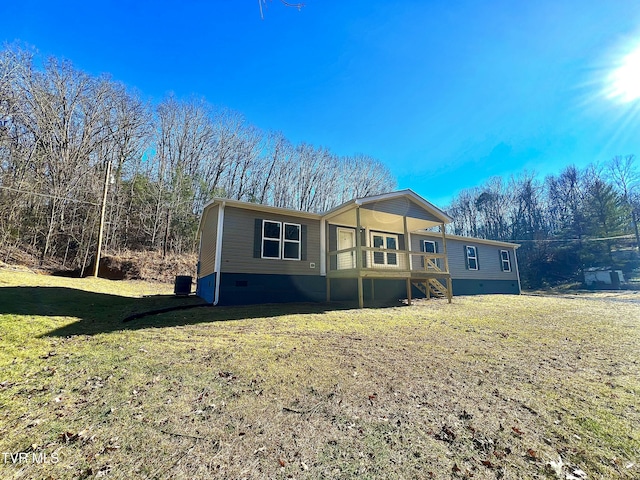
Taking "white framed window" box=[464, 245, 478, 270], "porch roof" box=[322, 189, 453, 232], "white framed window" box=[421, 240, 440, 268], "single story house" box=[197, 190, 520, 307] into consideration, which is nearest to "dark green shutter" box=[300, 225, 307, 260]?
"single story house" box=[197, 190, 520, 307]

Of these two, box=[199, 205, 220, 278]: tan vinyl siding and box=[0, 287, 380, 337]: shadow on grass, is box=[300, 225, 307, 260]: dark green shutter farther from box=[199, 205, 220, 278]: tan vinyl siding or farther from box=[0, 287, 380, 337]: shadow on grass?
box=[199, 205, 220, 278]: tan vinyl siding

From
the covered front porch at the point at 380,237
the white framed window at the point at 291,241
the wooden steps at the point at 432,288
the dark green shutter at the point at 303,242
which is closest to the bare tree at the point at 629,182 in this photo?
the wooden steps at the point at 432,288

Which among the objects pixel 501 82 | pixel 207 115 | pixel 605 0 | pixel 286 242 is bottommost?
pixel 286 242

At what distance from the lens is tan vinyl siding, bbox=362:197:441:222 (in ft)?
34.5

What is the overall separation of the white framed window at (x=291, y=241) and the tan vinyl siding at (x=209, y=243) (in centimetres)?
242

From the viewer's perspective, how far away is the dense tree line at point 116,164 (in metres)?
15.8

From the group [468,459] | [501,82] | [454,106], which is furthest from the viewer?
[454,106]

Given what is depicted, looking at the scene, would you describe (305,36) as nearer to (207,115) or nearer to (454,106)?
(454,106)

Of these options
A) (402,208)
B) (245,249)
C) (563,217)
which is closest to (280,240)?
(245,249)

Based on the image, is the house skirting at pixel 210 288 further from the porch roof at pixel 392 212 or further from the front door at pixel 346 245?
the front door at pixel 346 245

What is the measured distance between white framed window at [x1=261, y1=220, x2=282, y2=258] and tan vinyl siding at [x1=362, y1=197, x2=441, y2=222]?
3.26 metres

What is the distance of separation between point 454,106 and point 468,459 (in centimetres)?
1382

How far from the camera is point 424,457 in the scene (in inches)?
87.4

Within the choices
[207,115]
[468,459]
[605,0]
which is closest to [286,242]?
[468,459]
